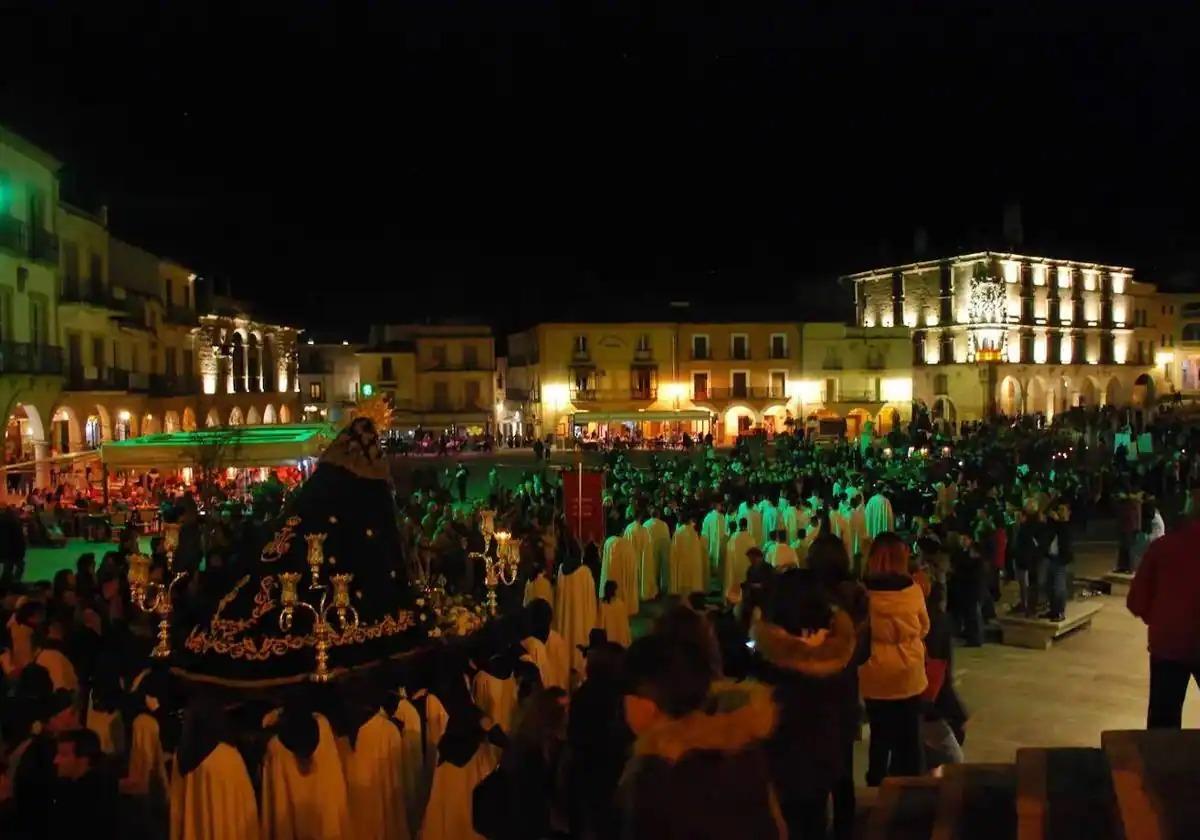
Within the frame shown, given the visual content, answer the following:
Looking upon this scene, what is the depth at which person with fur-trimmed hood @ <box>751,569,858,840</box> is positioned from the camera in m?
4.27

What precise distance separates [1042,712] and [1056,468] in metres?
16.6

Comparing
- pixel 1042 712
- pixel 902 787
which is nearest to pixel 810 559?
pixel 902 787

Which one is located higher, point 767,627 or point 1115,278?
point 1115,278

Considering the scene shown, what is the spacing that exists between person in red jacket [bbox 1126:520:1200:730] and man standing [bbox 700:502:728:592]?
10.3 metres

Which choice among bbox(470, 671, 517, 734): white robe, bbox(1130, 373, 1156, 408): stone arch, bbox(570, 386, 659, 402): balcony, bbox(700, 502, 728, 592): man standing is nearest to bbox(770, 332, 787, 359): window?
bbox(570, 386, 659, 402): balcony

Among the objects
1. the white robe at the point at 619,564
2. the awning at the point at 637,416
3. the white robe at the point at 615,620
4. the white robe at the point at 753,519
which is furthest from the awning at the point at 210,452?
the awning at the point at 637,416

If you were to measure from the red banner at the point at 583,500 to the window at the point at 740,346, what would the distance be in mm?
35815

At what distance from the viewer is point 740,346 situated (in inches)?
A: 1943

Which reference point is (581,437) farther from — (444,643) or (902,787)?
(902,787)

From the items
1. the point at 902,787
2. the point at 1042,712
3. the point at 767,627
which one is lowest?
the point at 1042,712

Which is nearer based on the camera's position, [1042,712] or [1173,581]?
[1173,581]

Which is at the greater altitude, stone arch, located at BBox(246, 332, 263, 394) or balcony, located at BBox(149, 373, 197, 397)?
stone arch, located at BBox(246, 332, 263, 394)

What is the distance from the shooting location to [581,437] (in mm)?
44125

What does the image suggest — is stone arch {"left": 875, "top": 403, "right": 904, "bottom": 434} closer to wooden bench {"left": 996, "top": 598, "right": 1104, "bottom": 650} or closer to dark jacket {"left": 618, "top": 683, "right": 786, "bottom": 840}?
wooden bench {"left": 996, "top": 598, "right": 1104, "bottom": 650}
